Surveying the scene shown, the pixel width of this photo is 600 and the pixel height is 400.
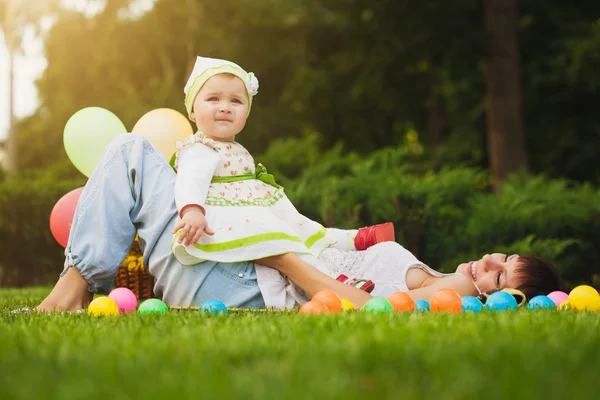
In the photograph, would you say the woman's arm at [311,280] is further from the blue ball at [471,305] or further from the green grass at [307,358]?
the green grass at [307,358]

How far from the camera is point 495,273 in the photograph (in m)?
4.09

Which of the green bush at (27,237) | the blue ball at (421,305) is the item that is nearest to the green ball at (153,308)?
the blue ball at (421,305)

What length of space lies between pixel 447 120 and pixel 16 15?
1372 centimetres

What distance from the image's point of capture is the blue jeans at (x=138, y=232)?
365cm

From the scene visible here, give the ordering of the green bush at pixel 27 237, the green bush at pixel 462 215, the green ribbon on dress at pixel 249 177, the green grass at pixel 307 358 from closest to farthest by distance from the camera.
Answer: the green grass at pixel 307 358 → the green ribbon on dress at pixel 249 177 → the green bush at pixel 462 215 → the green bush at pixel 27 237

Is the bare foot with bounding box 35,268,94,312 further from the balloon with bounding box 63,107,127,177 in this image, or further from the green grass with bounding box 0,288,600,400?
the balloon with bounding box 63,107,127,177

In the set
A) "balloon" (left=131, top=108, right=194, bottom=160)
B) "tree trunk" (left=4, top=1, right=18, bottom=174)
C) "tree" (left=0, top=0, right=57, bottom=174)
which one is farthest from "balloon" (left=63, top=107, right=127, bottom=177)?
"tree" (left=0, top=0, right=57, bottom=174)

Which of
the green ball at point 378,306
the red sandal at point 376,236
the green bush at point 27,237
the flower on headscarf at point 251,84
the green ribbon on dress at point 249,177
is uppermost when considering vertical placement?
the flower on headscarf at point 251,84

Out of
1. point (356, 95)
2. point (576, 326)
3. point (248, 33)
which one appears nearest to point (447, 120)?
point (356, 95)

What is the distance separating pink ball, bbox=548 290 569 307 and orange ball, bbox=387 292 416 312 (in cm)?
102

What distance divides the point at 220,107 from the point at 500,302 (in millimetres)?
1842

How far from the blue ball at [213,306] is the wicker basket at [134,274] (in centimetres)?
111

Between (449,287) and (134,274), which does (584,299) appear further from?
(134,274)

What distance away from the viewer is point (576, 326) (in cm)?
267
